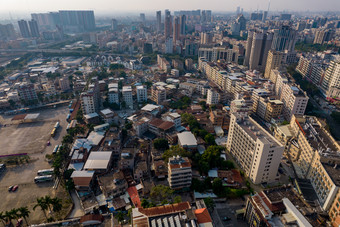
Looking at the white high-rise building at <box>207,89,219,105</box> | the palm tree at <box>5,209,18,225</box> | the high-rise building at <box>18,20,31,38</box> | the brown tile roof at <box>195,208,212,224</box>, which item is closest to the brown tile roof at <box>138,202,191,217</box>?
the brown tile roof at <box>195,208,212,224</box>

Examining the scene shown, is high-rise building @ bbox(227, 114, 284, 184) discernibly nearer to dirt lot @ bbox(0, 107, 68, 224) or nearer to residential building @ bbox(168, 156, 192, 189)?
residential building @ bbox(168, 156, 192, 189)

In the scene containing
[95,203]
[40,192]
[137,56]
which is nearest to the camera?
[95,203]

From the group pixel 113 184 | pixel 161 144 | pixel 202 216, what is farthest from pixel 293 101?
pixel 113 184

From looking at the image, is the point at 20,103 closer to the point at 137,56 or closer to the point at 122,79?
the point at 122,79

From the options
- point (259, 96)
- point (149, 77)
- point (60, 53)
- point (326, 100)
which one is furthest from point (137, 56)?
point (326, 100)

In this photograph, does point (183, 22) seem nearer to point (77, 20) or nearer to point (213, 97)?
point (77, 20)

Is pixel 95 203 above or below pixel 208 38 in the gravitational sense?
below
